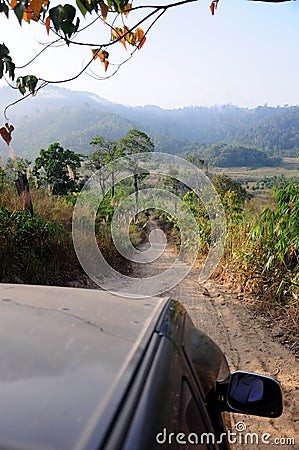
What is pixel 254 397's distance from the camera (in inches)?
44.2

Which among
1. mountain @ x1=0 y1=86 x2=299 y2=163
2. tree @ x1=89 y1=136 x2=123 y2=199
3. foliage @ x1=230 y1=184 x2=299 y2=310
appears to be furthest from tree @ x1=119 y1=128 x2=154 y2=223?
foliage @ x1=230 y1=184 x2=299 y2=310

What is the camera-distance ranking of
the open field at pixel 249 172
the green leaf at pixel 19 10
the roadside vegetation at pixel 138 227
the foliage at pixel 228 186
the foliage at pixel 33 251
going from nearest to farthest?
1. the green leaf at pixel 19 10
2. the roadside vegetation at pixel 138 227
3. the foliage at pixel 33 251
4. the foliage at pixel 228 186
5. the open field at pixel 249 172

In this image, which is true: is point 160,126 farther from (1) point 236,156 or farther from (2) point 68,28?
(2) point 68,28

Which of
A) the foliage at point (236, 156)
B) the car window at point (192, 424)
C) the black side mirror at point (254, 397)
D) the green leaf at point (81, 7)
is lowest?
the black side mirror at point (254, 397)

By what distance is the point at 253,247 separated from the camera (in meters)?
5.12

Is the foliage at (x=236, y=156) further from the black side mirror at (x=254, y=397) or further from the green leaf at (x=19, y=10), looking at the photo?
the black side mirror at (x=254, y=397)

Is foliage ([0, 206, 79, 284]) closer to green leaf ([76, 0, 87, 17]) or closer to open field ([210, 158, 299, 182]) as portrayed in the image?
green leaf ([76, 0, 87, 17])

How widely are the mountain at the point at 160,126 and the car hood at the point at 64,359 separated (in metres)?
6.86

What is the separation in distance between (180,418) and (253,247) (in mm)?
4494

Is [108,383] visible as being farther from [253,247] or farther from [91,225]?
[91,225]

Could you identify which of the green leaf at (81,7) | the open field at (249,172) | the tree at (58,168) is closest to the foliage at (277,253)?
the green leaf at (81,7)

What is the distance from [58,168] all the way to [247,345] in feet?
21.8

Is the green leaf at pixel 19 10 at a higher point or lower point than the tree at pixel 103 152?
higher

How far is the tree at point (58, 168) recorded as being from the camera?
892cm
